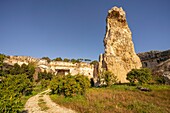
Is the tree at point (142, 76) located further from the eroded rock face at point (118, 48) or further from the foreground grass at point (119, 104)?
the foreground grass at point (119, 104)

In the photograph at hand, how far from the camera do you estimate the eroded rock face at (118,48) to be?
3550 cm

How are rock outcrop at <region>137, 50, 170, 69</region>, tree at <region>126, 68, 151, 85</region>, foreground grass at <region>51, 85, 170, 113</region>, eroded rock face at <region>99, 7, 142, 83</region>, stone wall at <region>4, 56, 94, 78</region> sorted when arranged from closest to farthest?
1. foreground grass at <region>51, 85, 170, 113</region>
2. tree at <region>126, 68, 151, 85</region>
3. eroded rock face at <region>99, 7, 142, 83</region>
4. rock outcrop at <region>137, 50, 170, 69</region>
5. stone wall at <region>4, 56, 94, 78</region>

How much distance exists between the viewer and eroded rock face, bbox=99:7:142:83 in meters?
35.5

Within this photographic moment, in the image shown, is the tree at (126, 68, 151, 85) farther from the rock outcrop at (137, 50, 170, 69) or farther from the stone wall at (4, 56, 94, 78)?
the stone wall at (4, 56, 94, 78)

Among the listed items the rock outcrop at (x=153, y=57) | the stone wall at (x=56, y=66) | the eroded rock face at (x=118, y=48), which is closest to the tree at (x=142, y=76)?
the eroded rock face at (x=118, y=48)

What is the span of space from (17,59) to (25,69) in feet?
40.8


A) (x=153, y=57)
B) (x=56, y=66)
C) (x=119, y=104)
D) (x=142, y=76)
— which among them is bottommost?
(x=119, y=104)

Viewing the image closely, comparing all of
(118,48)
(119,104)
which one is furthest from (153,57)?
(119,104)

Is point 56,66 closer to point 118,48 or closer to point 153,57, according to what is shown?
point 118,48

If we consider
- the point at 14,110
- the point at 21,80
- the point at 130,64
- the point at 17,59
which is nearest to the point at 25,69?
the point at 17,59

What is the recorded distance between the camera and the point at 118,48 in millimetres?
38375

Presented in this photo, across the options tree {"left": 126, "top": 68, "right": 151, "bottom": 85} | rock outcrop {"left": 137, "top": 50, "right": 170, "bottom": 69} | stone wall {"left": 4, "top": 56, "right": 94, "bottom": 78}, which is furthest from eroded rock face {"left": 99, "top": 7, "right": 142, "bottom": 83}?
stone wall {"left": 4, "top": 56, "right": 94, "bottom": 78}

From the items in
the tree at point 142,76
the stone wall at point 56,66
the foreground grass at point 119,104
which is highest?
the stone wall at point 56,66

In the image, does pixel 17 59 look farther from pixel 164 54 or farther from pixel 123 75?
pixel 164 54
